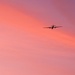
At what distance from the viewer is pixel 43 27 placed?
4180 mm

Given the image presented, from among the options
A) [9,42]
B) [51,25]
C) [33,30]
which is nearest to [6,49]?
[9,42]

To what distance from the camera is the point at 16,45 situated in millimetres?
4242

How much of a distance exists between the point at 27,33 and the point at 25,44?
27 cm

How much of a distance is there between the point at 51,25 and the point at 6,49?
118 cm

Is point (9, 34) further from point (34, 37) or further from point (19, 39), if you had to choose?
point (34, 37)

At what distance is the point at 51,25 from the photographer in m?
4.12

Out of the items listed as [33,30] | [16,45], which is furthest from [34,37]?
[16,45]

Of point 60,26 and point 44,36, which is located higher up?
point 60,26

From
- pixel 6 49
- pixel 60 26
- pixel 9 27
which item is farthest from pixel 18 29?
Result: pixel 60 26

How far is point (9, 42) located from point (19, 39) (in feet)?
0.80

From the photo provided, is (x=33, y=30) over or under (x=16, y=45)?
over

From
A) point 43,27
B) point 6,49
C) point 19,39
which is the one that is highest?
point 43,27

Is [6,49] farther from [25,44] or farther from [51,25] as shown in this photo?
[51,25]

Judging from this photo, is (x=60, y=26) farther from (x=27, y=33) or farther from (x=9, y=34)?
(x=9, y=34)
